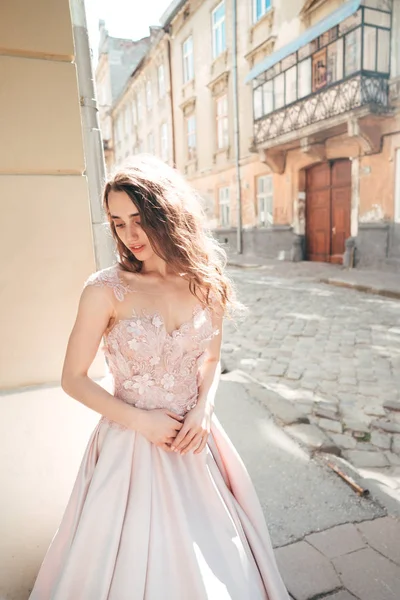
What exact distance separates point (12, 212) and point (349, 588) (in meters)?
2.35

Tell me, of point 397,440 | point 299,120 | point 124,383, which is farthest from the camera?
point 299,120

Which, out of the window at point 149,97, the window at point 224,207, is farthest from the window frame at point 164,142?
the window at point 224,207

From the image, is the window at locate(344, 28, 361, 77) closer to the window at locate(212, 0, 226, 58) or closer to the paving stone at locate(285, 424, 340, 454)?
the window at locate(212, 0, 226, 58)

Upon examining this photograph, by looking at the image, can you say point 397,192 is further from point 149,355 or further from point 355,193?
point 149,355

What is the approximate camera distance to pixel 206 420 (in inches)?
54.9

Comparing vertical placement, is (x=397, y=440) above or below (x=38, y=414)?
below

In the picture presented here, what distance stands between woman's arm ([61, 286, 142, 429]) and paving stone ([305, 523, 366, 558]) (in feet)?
3.91

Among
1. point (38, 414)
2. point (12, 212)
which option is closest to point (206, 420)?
point (38, 414)

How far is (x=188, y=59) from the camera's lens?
1791 centimetres

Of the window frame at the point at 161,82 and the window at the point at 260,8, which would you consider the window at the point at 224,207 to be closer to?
the window at the point at 260,8

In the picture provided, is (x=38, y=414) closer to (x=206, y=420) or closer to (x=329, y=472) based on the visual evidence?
(x=206, y=420)

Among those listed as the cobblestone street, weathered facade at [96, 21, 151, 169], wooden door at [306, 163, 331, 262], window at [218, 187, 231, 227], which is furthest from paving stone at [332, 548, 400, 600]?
weathered facade at [96, 21, 151, 169]

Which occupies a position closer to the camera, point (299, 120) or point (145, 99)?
point (299, 120)

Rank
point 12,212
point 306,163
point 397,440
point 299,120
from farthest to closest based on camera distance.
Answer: point 306,163 → point 299,120 → point 397,440 → point 12,212
